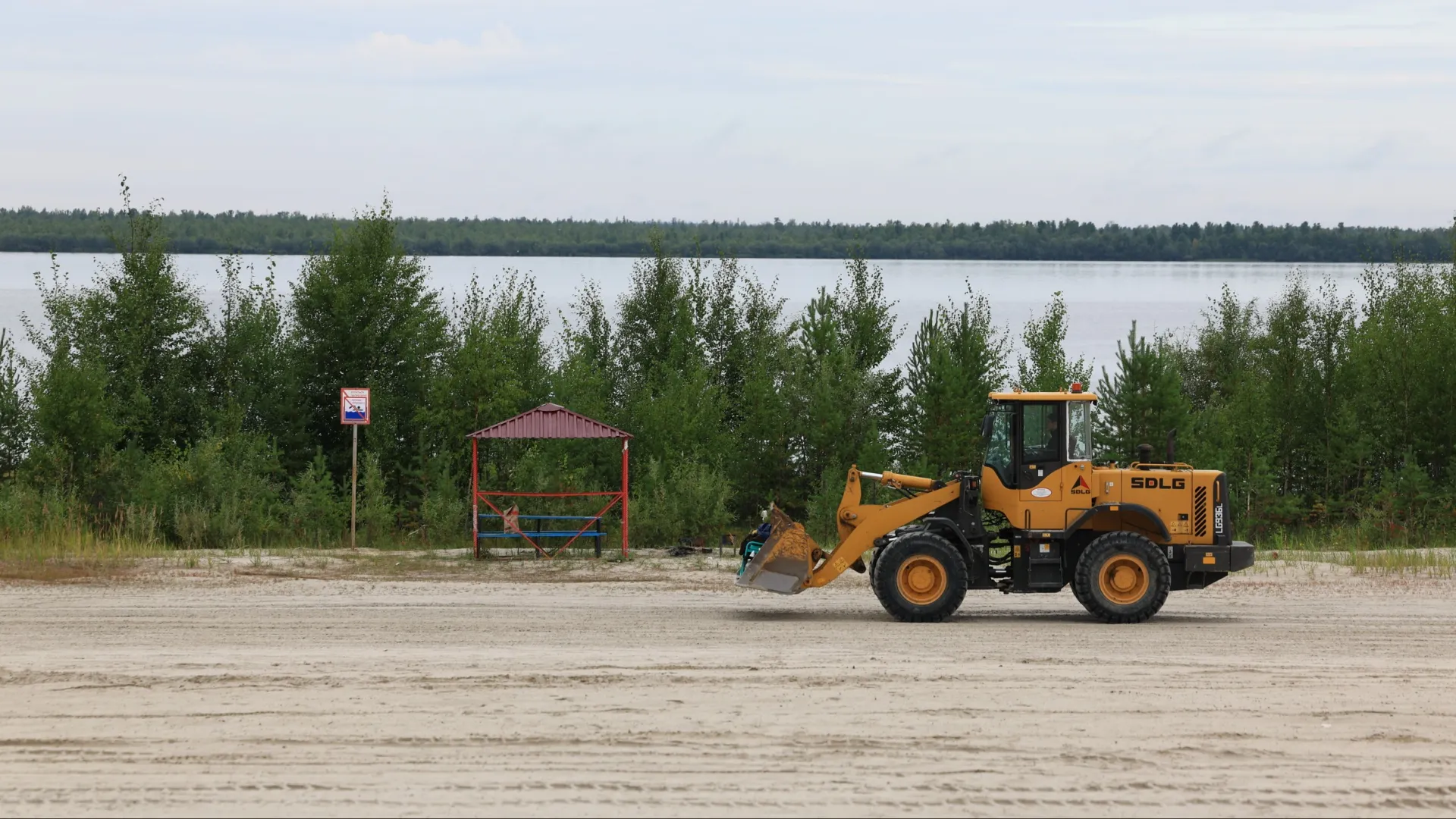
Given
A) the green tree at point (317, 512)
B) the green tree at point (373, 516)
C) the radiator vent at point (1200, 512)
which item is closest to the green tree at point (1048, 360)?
the green tree at point (373, 516)

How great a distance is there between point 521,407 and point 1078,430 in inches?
719

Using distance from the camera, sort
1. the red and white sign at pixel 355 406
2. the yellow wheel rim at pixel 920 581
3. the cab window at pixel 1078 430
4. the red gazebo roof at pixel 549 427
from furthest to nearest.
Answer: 1. the red and white sign at pixel 355 406
2. the red gazebo roof at pixel 549 427
3. the cab window at pixel 1078 430
4. the yellow wheel rim at pixel 920 581

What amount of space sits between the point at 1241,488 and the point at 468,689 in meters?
25.8

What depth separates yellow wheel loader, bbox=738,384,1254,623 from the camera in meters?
15.9

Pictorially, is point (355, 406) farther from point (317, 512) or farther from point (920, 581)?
point (920, 581)

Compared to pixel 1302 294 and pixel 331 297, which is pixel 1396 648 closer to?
pixel 331 297

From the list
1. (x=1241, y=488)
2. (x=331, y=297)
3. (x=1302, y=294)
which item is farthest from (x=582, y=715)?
(x=1302, y=294)

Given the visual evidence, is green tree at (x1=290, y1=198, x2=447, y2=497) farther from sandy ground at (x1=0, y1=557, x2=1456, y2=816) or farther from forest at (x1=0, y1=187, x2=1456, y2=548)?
sandy ground at (x1=0, y1=557, x2=1456, y2=816)

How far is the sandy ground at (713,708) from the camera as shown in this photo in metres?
9.36

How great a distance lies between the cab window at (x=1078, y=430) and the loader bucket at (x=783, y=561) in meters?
2.88

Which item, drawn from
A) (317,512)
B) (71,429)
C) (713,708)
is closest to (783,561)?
(713,708)

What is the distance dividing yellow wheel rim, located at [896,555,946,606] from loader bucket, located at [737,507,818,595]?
97 cm

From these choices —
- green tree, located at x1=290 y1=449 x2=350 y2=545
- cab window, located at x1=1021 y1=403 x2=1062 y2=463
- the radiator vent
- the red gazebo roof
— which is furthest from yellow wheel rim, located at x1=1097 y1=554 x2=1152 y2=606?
green tree, located at x1=290 y1=449 x2=350 y2=545

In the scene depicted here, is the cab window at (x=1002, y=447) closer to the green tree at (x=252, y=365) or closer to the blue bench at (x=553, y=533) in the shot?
the blue bench at (x=553, y=533)
